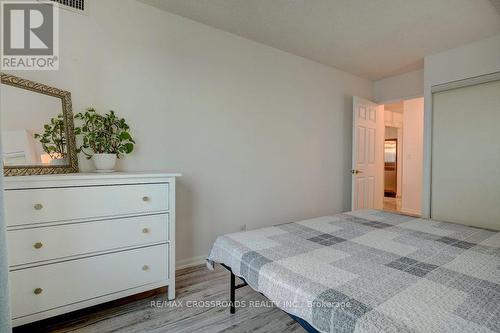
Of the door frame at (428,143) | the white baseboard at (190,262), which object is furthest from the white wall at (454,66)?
the white baseboard at (190,262)

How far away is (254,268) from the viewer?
1245 mm

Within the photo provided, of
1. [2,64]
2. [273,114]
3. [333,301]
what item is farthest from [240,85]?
[333,301]

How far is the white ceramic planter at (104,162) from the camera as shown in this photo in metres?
1.94

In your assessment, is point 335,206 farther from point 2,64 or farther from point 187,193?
point 2,64

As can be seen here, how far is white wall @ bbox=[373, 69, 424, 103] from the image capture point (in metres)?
3.83

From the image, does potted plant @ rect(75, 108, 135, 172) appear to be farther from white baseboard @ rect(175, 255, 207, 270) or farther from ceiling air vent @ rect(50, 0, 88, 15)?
white baseboard @ rect(175, 255, 207, 270)

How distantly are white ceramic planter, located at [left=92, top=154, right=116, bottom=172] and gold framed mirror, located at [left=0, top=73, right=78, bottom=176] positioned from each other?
0.55 ft

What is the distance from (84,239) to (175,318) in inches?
31.8

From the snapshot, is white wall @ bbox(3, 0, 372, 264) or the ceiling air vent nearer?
the ceiling air vent

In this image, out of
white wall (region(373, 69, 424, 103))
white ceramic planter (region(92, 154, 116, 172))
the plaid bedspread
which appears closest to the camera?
the plaid bedspread

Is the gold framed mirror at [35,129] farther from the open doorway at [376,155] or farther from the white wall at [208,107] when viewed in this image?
the open doorway at [376,155]

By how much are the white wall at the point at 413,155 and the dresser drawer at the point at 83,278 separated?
5.00 metres

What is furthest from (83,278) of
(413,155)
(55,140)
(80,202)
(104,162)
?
(413,155)

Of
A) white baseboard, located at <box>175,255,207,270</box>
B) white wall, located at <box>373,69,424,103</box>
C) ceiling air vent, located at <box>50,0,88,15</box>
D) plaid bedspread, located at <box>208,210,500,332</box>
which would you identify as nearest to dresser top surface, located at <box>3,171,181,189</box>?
plaid bedspread, located at <box>208,210,500,332</box>
